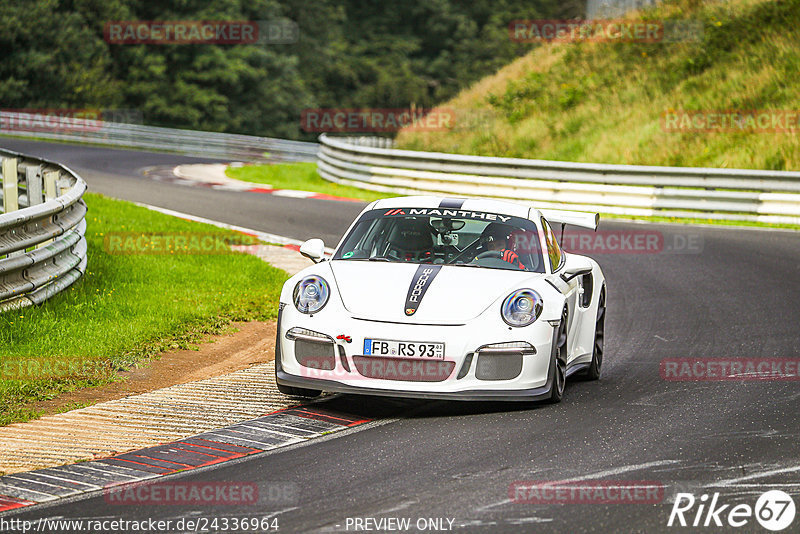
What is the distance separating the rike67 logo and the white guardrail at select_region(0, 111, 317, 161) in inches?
1359

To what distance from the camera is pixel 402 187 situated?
23.2 meters

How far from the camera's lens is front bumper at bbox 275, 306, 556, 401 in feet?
21.9

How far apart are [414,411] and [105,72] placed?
168 ft

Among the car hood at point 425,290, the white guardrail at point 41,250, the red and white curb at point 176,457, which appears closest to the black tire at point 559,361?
the car hood at point 425,290

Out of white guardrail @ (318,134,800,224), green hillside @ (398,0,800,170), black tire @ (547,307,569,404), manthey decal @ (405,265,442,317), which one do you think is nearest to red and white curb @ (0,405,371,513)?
manthey decal @ (405,265,442,317)

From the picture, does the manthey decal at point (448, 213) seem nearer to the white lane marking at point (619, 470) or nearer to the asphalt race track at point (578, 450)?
the asphalt race track at point (578, 450)

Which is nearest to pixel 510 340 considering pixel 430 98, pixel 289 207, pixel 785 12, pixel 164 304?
pixel 164 304

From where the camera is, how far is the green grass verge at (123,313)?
7758 millimetres

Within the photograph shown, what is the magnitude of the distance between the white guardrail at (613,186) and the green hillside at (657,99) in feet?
10.6

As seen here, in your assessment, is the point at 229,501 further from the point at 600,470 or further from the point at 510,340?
the point at 510,340

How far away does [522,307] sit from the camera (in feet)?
22.9

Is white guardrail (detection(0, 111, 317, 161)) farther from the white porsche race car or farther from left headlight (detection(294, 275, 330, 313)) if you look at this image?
left headlight (detection(294, 275, 330, 313))

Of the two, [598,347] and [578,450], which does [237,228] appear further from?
[578,450]

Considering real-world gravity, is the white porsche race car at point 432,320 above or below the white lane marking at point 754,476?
above
